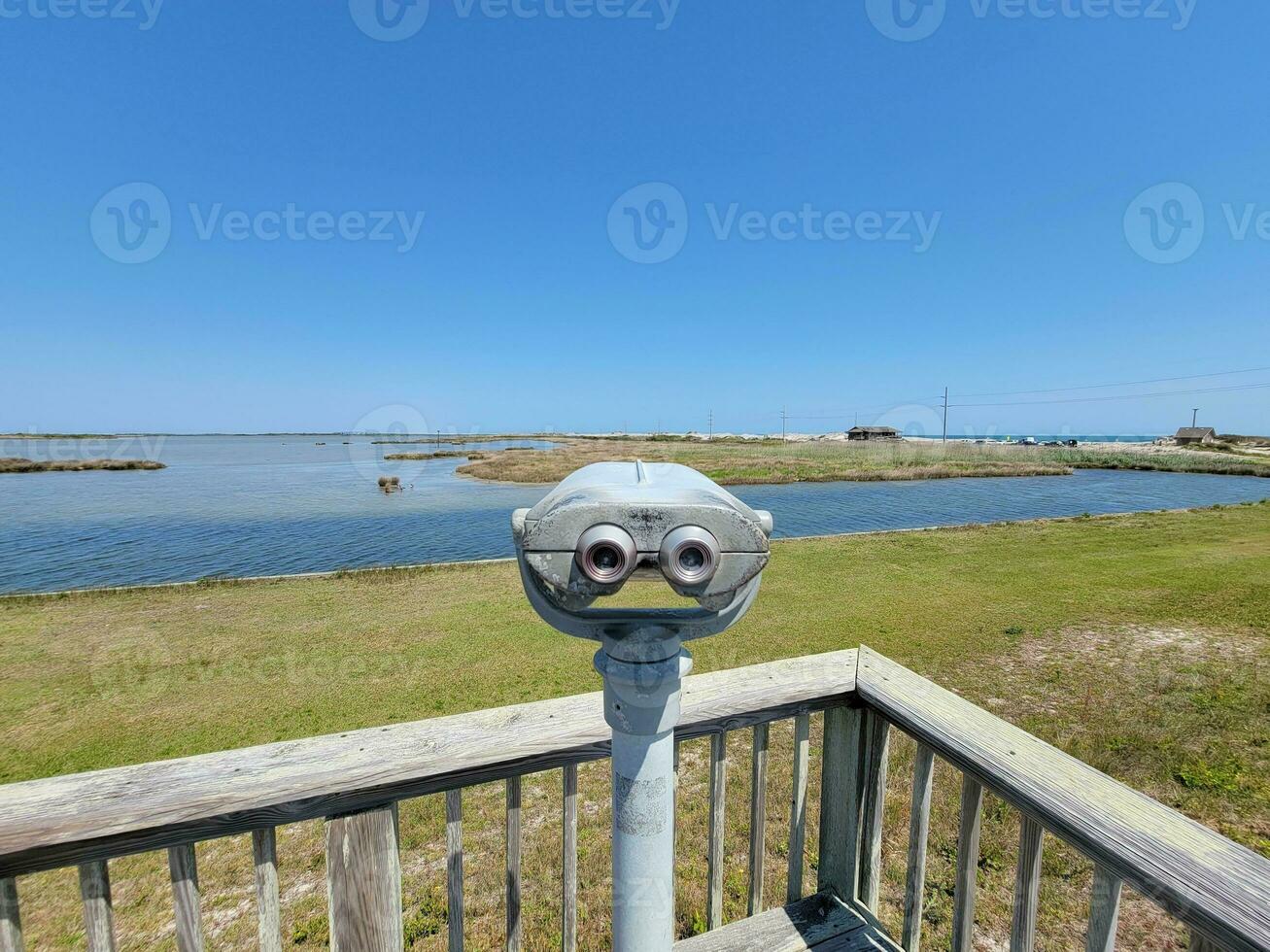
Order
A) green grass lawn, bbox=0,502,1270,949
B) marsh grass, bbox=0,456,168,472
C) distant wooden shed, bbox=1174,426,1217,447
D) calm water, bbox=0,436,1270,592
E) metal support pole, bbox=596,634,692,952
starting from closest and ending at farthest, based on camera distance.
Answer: metal support pole, bbox=596,634,692,952, green grass lawn, bbox=0,502,1270,949, calm water, bbox=0,436,1270,592, marsh grass, bbox=0,456,168,472, distant wooden shed, bbox=1174,426,1217,447

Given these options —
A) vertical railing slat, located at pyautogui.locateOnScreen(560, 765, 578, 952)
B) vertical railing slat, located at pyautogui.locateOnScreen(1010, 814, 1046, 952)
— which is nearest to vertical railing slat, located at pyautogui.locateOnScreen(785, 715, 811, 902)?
vertical railing slat, located at pyautogui.locateOnScreen(1010, 814, 1046, 952)

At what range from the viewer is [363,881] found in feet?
3.82

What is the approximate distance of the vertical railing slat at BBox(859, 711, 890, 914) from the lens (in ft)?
4.96

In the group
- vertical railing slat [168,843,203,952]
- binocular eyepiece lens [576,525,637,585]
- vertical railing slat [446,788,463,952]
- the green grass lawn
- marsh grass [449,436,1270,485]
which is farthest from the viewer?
marsh grass [449,436,1270,485]

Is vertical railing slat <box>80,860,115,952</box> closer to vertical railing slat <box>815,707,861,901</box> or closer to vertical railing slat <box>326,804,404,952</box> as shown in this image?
vertical railing slat <box>326,804,404,952</box>

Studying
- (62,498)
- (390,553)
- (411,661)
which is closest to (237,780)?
(411,661)

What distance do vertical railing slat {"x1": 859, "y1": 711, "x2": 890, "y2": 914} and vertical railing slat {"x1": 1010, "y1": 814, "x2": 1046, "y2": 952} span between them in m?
0.36

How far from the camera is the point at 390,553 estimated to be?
11.7m

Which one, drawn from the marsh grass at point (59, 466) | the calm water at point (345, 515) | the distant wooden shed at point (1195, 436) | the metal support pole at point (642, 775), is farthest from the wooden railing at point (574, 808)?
the distant wooden shed at point (1195, 436)

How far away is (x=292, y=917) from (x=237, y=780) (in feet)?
6.87

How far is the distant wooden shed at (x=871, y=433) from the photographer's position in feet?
210

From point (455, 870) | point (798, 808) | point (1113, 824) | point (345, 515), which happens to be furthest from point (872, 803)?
point (345, 515)

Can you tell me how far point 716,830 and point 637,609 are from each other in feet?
3.43

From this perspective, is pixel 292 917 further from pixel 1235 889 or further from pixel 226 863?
pixel 1235 889
